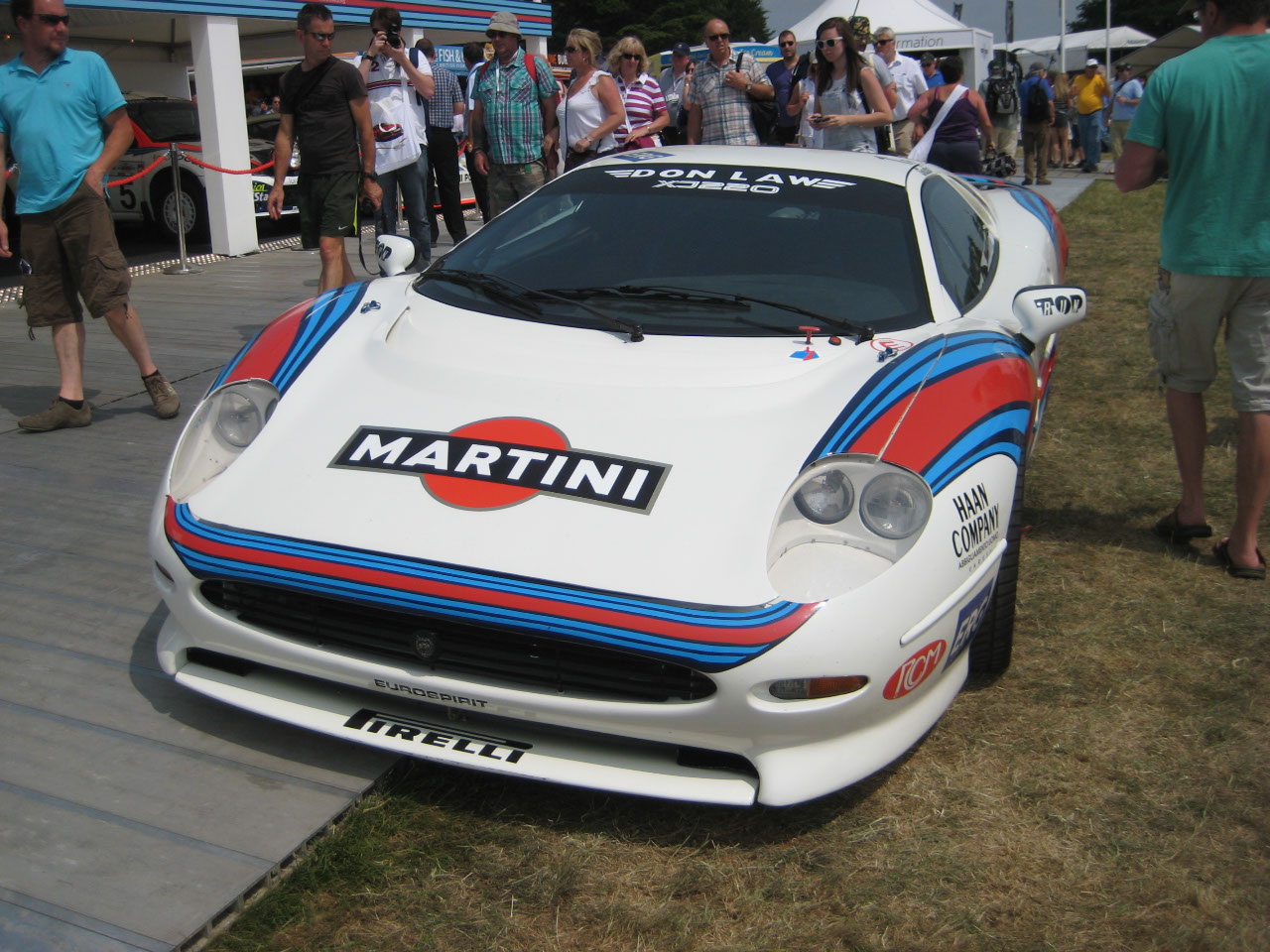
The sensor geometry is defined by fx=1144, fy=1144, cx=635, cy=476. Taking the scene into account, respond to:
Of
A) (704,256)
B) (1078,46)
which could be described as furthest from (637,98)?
(1078,46)

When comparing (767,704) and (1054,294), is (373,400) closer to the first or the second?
(767,704)

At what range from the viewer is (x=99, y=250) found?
4.76 meters

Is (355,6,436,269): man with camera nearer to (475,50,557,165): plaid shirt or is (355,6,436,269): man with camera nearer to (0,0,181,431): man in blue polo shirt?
(475,50,557,165): plaid shirt

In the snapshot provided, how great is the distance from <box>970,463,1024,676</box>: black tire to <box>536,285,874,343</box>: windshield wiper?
1.93ft

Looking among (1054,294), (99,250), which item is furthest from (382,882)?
(99,250)

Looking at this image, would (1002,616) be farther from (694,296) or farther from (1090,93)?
(1090,93)

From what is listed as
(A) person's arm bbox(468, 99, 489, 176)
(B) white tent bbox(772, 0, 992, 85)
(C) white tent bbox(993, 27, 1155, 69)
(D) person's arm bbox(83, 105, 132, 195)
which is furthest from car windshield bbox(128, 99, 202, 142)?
(C) white tent bbox(993, 27, 1155, 69)

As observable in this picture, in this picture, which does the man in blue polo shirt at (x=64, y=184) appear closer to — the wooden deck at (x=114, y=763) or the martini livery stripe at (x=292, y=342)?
the wooden deck at (x=114, y=763)

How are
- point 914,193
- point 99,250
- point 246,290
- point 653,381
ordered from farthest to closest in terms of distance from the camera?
1. point 246,290
2. point 99,250
3. point 914,193
4. point 653,381

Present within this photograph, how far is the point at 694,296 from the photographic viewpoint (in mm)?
3119

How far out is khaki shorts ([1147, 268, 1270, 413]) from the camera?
3.54 metres

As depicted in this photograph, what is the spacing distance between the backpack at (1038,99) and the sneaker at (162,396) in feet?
41.7

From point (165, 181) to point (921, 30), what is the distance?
19280mm

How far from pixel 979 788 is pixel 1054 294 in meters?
1.47
